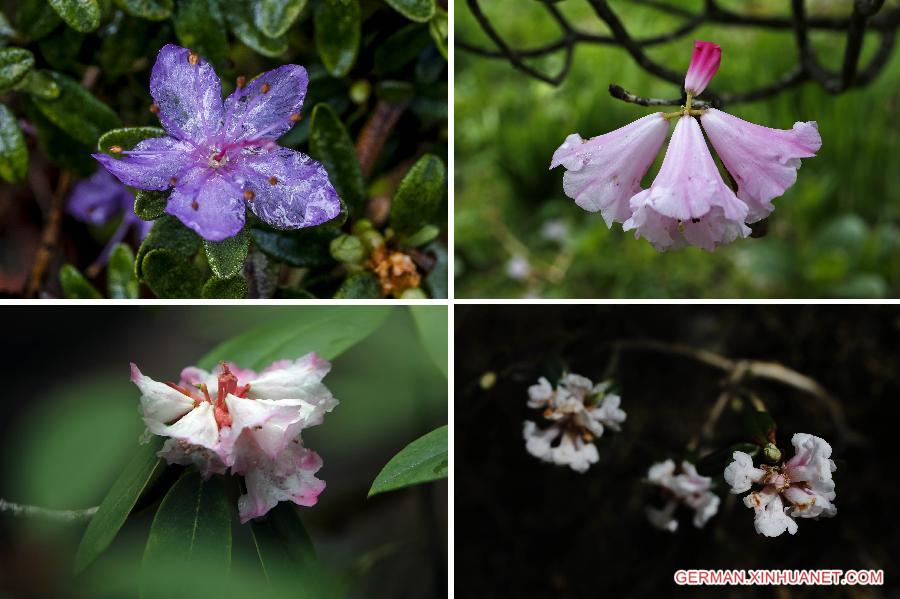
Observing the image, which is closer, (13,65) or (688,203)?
(688,203)

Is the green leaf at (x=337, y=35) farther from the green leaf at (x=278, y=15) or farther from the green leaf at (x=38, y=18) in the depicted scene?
the green leaf at (x=38, y=18)

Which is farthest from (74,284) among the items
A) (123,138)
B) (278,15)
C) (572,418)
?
(572,418)

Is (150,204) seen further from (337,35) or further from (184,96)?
(337,35)

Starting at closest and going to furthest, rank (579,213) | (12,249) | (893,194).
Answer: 1. (12,249)
2. (893,194)
3. (579,213)

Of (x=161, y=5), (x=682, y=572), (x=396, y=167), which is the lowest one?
(x=682, y=572)

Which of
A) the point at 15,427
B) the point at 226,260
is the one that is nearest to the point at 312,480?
the point at 226,260

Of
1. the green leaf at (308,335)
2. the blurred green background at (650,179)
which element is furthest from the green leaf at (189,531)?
the blurred green background at (650,179)

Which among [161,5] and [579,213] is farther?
[579,213]

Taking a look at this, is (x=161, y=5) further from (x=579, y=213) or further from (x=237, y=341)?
(x=579, y=213)
